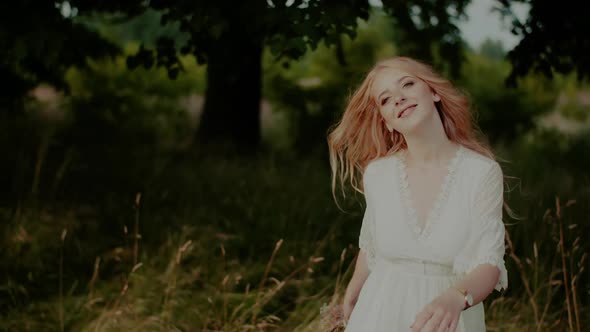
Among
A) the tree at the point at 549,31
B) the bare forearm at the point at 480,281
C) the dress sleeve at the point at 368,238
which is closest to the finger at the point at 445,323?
the bare forearm at the point at 480,281

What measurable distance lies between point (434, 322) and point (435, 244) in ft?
0.93

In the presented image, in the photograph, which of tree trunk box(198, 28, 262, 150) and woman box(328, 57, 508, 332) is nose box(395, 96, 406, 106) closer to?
woman box(328, 57, 508, 332)

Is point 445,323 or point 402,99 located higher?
point 402,99

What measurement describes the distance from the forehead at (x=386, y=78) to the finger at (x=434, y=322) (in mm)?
733

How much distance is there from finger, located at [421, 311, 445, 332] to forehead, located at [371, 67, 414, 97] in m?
0.73

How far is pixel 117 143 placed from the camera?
780 cm

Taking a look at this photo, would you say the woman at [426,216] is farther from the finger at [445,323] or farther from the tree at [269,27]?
the tree at [269,27]

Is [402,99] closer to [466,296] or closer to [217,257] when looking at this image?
[466,296]

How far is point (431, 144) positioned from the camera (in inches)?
79.7

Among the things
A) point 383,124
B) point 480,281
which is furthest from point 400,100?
point 480,281

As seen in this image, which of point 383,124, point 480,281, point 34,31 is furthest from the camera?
point 34,31

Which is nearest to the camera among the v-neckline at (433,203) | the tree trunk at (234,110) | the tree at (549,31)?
the v-neckline at (433,203)

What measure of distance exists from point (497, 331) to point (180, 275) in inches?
66.6

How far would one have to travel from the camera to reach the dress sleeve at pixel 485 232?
6.02 ft
